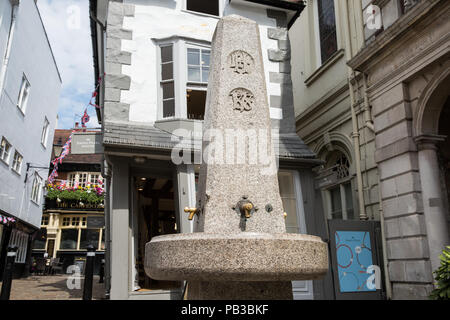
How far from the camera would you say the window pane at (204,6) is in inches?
377

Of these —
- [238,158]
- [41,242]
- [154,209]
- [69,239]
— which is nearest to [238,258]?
[238,158]

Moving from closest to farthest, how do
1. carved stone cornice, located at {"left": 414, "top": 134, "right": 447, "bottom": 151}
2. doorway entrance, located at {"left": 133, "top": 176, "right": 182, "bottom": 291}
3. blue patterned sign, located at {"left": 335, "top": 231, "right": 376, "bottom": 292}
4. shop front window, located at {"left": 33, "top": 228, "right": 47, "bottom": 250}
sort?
1. carved stone cornice, located at {"left": 414, "top": 134, "right": 447, "bottom": 151}
2. blue patterned sign, located at {"left": 335, "top": 231, "right": 376, "bottom": 292}
3. doorway entrance, located at {"left": 133, "top": 176, "right": 182, "bottom": 291}
4. shop front window, located at {"left": 33, "top": 228, "right": 47, "bottom": 250}

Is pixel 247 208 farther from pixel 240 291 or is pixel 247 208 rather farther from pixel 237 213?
pixel 240 291

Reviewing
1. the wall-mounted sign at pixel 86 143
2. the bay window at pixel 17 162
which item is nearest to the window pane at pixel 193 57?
the wall-mounted sign at pixel 86 143

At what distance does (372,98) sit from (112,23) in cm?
625

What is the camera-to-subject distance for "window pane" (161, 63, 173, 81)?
8.78 metres

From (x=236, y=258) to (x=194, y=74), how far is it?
7.03 meters

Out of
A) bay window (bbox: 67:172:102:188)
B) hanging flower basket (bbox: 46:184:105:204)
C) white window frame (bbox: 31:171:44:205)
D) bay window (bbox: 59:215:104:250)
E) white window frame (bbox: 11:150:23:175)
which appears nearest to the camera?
white window frame (bbox: 11:150:23:175)

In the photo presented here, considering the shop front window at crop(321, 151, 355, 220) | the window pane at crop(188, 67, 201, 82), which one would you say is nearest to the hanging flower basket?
the shop front window at crop(321, 151, 355, 220)

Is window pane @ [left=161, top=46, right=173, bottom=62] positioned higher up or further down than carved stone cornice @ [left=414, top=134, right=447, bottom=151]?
higher up

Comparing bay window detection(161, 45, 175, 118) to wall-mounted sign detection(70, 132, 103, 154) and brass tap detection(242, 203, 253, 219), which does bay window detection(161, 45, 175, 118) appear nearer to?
wall-mounted sign detection(70, 132, 103, 154)

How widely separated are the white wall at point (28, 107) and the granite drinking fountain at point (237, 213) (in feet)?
39.6

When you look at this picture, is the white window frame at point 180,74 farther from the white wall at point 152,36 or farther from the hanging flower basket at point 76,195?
the hanging flower basket at point 76,195

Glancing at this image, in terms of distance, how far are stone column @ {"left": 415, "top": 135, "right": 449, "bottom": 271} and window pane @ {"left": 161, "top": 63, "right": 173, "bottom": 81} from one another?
552cm
